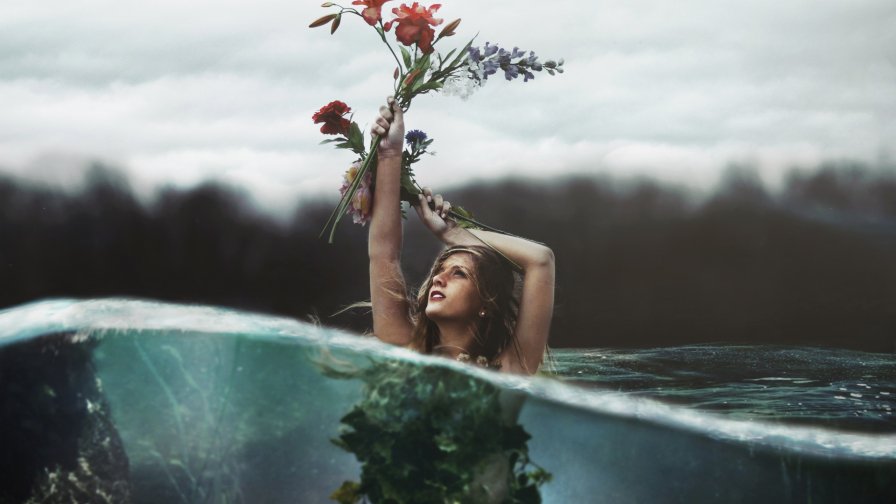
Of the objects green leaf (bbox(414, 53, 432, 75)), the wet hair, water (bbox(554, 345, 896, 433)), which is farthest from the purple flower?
water (bbox(554, 345, 896, 433))

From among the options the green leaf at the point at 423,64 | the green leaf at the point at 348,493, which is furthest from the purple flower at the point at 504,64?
the green leaf at the point at 348,493

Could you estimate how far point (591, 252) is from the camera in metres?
4.61

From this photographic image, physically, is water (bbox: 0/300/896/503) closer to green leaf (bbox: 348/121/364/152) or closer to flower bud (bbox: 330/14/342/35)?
green leaf (bbox: 348/121/364/152)

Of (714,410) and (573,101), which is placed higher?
(573,101)

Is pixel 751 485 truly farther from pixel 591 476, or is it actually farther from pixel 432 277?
pixel 432 277

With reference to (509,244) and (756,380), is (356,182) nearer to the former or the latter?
(509,244)

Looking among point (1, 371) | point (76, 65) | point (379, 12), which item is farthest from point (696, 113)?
point (1, 371)

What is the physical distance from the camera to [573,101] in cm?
468

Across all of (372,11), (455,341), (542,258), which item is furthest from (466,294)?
(372,11)

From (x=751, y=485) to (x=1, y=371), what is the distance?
3.24 metres

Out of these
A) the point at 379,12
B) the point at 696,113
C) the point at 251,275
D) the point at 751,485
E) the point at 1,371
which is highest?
the point at 379,12

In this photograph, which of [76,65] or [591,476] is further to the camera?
[76,65]

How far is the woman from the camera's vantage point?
4320 millimetres

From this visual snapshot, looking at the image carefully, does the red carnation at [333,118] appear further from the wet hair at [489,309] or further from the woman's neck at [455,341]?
the woman's neck at [455,341]
